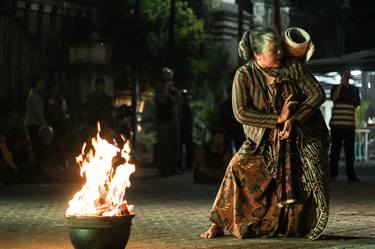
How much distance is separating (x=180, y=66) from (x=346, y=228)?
85.0ft

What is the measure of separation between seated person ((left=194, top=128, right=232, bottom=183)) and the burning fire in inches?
356

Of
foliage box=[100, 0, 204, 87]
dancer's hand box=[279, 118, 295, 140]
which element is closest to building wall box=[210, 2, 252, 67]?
foliage box=[100, 0, 204, 87]

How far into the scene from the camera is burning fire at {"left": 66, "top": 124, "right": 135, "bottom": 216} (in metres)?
7.56

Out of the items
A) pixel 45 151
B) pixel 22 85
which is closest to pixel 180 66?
pixel 22 85

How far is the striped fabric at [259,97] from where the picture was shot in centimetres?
862

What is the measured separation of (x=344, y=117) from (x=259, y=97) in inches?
342

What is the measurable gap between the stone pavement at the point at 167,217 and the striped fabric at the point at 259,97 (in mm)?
938

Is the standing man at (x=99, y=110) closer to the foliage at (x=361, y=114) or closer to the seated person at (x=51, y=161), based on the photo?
the seated person at (x=51, y=161)

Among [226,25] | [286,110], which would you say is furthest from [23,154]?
[226,25]

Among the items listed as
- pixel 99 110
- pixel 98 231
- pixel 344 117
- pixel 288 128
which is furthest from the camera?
pixel 99 110

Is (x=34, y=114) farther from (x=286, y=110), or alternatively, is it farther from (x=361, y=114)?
(x=361, y=114)

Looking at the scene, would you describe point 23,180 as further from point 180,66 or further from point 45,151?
point 180,66

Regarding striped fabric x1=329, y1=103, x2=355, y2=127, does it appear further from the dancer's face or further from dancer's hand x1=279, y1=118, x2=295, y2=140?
dancer's hand x1=279, y1=118, x2=295, y2=140

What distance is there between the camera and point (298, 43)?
8.77 metres
